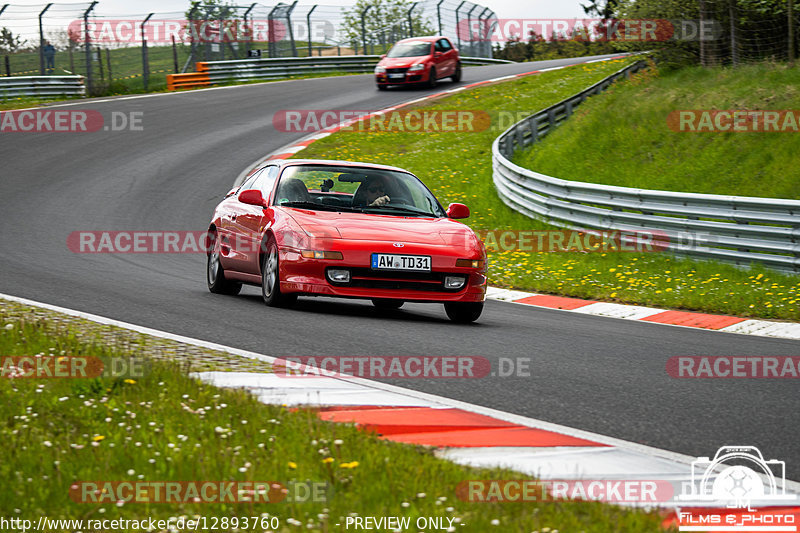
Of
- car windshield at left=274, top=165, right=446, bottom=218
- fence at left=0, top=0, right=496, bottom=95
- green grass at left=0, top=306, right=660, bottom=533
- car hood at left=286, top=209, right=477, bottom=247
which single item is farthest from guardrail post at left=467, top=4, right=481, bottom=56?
green grass at left=0, top=306, right=660, bottom=533

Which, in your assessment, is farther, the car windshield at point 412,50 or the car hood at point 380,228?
the car windshield at point 412,50

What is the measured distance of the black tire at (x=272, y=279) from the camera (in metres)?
9.13

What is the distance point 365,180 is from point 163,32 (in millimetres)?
26932

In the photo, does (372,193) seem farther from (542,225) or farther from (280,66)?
(280,66)

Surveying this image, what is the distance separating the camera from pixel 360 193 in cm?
980

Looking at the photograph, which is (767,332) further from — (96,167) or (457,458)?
(96,167)

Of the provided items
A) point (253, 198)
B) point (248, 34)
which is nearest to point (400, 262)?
point (253, 198)

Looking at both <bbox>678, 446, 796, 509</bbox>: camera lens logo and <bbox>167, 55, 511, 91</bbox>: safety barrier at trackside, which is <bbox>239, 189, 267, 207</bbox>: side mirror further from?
<bbox>167, 55, 511, 91</bbox>: safety barrier at trackside

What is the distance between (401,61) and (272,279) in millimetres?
25918

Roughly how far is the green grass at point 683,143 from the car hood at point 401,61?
10.6 meters

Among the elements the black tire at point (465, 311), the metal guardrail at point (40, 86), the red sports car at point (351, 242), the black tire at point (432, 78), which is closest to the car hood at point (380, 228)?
the red sports car at point (351, 242)

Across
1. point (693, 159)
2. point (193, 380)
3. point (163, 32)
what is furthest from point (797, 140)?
point (163, 32)

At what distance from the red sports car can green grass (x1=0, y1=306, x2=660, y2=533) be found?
10.6ft

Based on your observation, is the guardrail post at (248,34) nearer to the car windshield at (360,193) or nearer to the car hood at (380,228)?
the car windshield at (360,193)
